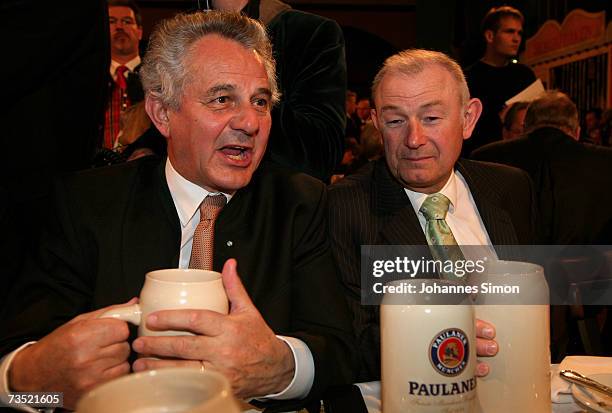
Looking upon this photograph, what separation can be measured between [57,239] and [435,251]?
3.25ft

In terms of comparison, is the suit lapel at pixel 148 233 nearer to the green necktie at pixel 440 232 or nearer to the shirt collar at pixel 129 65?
the green necktie at pixel 440 232

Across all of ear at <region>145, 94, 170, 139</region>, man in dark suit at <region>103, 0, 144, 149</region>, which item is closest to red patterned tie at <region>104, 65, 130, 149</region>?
man in dark suit at <region>103, 0, 144, 149</region>

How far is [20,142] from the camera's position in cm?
156

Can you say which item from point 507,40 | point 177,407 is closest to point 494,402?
point 177,407

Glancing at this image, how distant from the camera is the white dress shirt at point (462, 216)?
6.32ft

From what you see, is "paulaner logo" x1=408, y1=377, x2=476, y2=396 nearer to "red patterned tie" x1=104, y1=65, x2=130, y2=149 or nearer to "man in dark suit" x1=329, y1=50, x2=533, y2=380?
"man in dark suit" x1=329, y1=50, x2=533, y2=380

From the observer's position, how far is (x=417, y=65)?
1892 millimetres

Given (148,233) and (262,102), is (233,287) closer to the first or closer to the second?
(148,233)

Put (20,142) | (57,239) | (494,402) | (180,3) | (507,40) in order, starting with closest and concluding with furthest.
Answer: (494,402), (57,239), (20,142), (507,40), (180,3)

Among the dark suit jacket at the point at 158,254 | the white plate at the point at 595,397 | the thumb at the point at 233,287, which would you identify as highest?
the dark suit jacket at the point at 158,254

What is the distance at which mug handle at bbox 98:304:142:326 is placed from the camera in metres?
0.88

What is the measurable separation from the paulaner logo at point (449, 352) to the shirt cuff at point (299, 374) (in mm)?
412

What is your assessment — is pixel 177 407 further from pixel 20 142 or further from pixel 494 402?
pixel 20 142

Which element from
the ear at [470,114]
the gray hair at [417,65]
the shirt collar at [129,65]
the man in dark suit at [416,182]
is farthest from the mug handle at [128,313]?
the shirt collar at [129,65]
